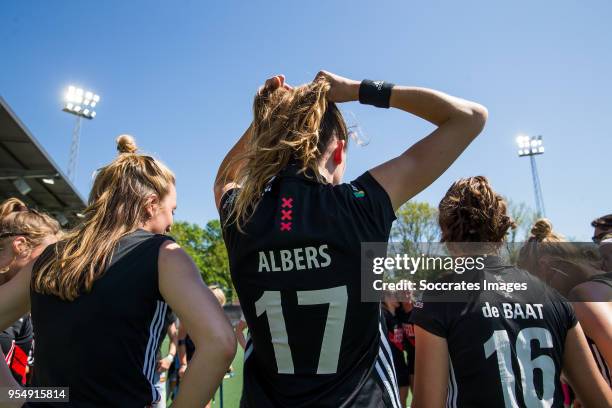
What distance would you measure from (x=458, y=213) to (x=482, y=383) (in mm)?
896

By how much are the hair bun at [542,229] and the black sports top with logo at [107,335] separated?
12.6 feet

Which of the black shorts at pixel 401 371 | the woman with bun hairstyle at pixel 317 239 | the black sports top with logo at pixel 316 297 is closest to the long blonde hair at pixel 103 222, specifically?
the woman with bun hairstyle at pixel 317 239

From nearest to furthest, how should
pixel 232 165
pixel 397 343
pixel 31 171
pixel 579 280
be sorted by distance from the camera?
pixel 232 165 < pixel 579 280 < pixel 397 343 < pixel 31 171

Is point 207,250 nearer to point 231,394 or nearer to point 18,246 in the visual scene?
point 231,394

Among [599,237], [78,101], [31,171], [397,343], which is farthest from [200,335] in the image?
[78,101]

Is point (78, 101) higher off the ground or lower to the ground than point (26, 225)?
higher

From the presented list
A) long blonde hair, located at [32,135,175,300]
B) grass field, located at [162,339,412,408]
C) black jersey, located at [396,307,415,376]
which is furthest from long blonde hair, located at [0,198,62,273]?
grass field, located at [162,339,412,408]

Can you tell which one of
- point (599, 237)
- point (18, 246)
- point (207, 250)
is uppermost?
point (207, 250)

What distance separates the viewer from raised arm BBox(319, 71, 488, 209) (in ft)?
5.40

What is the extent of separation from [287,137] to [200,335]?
87 centimetres

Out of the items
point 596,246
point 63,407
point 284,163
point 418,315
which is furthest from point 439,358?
point 596,246

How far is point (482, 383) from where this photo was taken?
207 centimetres

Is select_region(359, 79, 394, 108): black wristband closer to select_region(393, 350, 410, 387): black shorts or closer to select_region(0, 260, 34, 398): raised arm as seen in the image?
select_region(0, 260, 34, 398): raised arm

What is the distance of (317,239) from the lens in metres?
1.58
